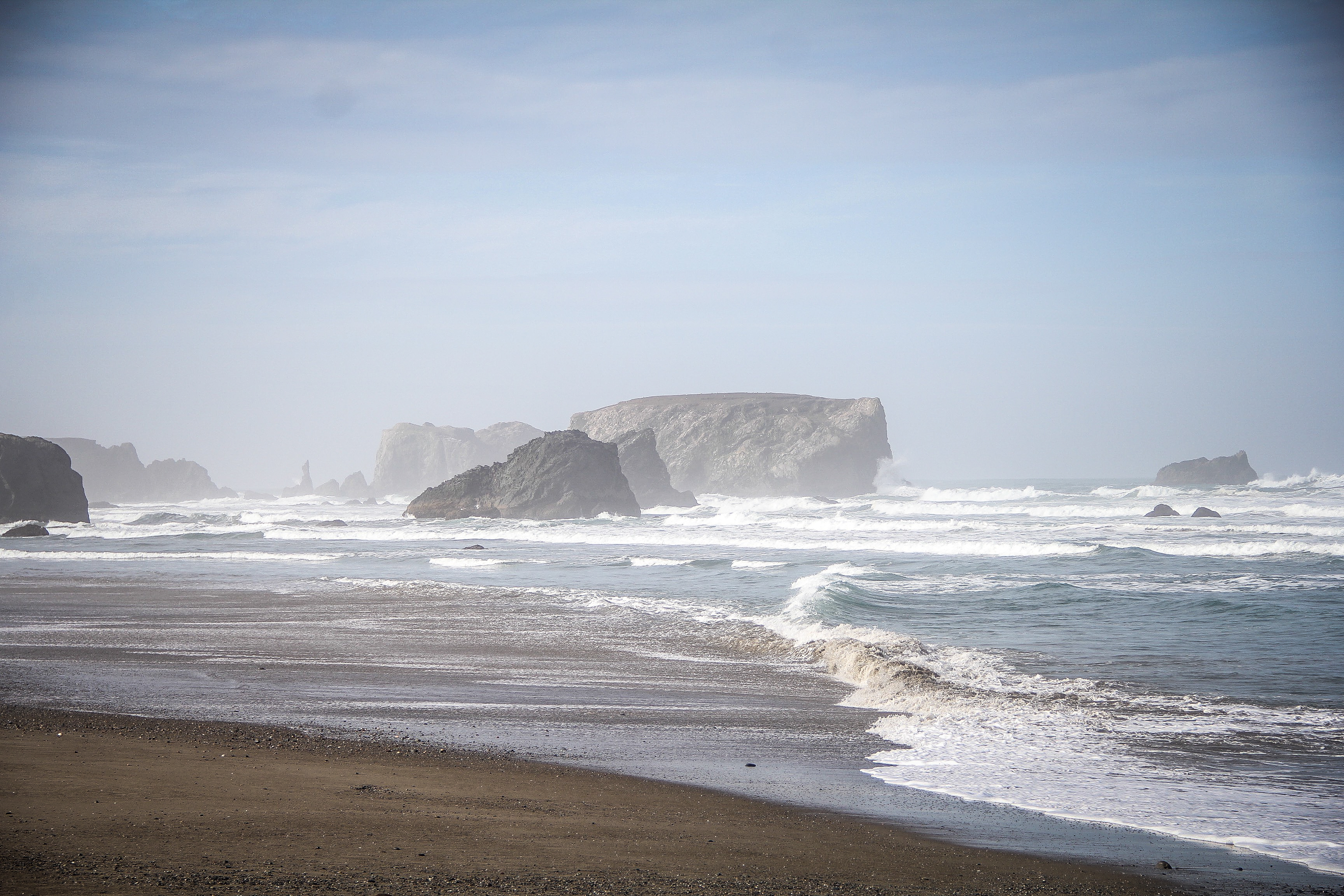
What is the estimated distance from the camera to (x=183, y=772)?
19.6 feet

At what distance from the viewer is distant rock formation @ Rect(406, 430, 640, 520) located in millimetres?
59500

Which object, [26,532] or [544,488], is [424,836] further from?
[544,488]

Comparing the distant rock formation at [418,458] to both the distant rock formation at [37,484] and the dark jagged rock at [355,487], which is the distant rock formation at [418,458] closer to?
the dark jagged rock at [355,487]

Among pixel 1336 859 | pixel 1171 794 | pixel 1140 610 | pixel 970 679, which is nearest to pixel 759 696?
pixel 970 679

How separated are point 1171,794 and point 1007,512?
2011 inches

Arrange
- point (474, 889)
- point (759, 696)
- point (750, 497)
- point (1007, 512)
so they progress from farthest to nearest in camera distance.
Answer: point (750, 497), point (1007, 512), point (759, 696), point (474, 889)

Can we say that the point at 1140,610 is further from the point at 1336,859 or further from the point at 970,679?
the point at 1336,859

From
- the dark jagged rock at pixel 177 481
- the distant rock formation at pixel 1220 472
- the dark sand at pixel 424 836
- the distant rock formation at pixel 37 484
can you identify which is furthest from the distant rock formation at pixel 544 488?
the dark jagged rock at pixel 177 481

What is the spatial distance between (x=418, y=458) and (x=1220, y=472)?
121m

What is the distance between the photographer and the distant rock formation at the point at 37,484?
167 ft

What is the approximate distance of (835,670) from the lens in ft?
38.4

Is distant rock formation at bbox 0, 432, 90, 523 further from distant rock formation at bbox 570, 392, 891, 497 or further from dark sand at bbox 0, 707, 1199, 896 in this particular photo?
distant rock formation at bbox 570, 392, 891, 497

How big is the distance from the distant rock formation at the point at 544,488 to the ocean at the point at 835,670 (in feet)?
100.0

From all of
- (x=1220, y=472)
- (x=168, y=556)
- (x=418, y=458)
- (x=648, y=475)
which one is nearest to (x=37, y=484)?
(x=168, y=556)
